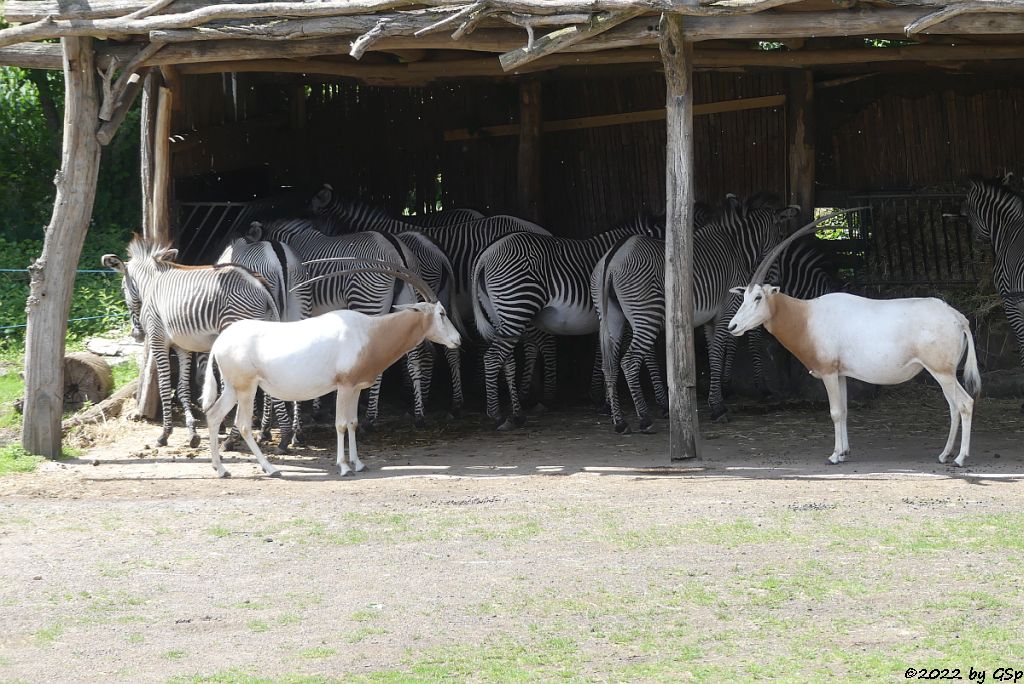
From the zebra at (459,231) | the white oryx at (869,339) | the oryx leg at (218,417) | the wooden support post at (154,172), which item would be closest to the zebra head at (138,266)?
the wooden support post at (154,172)

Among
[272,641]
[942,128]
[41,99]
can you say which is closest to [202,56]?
[272,641]

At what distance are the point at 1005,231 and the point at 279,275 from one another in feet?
22.9

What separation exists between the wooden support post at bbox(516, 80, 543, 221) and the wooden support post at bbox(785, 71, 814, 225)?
2.81m

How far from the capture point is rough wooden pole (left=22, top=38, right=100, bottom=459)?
10.6 m

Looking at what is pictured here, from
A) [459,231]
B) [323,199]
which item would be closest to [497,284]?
[459,231]

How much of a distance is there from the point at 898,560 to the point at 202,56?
6.92m

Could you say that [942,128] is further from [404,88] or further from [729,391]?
[404,88]

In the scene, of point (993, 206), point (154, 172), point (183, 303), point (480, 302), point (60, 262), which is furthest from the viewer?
point (480, 302)

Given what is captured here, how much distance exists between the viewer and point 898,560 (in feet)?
22.6

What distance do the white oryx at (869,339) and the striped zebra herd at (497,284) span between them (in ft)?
3.89

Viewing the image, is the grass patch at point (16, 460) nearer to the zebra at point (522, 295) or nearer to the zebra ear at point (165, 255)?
the zebra ear at point (165, 255)

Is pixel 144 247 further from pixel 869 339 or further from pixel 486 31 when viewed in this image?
pixel 869 339

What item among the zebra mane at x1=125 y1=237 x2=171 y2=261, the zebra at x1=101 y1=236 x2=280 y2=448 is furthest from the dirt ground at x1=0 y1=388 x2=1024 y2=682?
the zebra mane at x1=125 y1=237 x2=171 y2=261

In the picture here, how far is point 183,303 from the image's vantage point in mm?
11398
